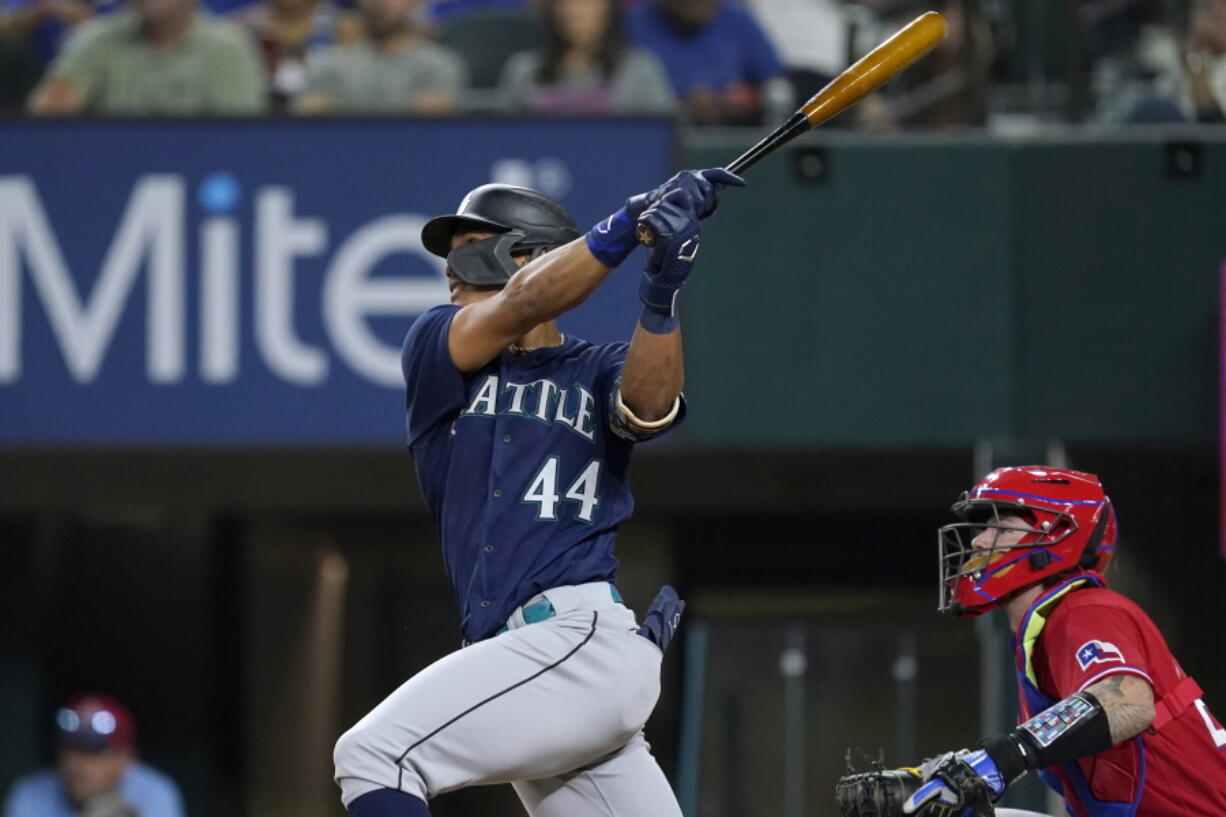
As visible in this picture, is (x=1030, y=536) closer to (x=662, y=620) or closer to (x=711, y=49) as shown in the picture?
(x=662, y=620)

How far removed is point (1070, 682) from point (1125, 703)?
124 mm

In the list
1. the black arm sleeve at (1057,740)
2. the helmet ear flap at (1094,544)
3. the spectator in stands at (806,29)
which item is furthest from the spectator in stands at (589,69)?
the black arm sleeve at (1057,740)

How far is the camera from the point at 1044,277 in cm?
702

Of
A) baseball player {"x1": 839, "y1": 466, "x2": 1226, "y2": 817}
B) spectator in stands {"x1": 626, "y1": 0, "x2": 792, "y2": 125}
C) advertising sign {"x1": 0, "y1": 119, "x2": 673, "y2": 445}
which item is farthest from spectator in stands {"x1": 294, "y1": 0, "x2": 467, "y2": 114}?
baseball player {"x1": 839, "y1": 466, "x2": 1226, "y2": 817}

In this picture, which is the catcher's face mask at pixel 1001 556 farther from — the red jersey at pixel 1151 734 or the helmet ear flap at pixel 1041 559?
the red jersey at pixel 1151 734

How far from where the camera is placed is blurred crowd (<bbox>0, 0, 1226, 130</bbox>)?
712 cm

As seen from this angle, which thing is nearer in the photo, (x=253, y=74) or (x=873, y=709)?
(x=253, y=74)

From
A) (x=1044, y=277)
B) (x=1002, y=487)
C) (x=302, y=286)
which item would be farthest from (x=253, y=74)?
(x=1002, y=487)

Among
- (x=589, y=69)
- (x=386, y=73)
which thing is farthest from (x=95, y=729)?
(x=589, y=69)

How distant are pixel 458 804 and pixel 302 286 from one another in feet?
8.26

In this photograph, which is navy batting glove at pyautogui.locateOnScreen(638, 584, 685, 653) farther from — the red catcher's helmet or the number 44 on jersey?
the red catcher's helmet

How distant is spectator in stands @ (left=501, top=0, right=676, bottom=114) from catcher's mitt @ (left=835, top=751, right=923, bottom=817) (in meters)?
3.81

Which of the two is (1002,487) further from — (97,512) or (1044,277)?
(97,512)

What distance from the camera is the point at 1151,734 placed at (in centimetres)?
369
